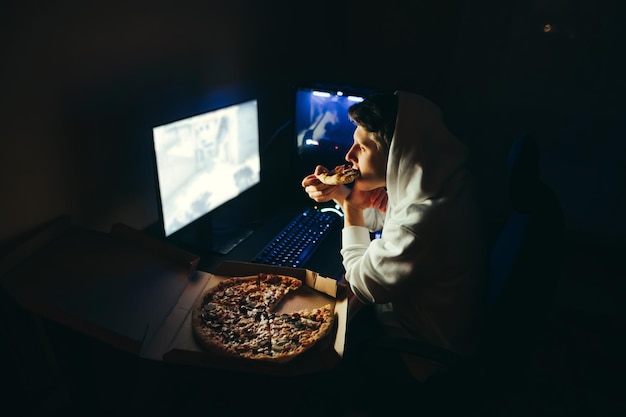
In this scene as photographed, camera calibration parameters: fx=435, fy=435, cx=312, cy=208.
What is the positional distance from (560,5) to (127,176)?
8.54ft

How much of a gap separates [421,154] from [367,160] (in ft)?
0.70

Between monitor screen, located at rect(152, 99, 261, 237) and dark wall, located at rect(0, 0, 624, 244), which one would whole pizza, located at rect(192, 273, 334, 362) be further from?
dark wall, located at rect(0, 0, 624, 244)

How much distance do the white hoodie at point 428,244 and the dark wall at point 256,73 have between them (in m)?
0.72

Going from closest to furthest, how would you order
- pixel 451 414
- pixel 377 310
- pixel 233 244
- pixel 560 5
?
pixel 451 414, pixel 377 310, pixel 233 244, pixel 560 5

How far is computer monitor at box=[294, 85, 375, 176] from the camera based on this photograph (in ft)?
5.74

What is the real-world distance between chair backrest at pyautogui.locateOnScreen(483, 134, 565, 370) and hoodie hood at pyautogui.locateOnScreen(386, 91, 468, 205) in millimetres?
164

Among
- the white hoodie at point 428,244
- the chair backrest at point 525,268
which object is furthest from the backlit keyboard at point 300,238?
the chair backrest at point 525,268

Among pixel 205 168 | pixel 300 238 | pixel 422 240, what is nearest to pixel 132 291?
pixel 205 168

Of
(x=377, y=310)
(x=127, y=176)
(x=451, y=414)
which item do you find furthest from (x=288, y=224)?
(x=451, y=414)

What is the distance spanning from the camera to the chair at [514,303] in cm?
104

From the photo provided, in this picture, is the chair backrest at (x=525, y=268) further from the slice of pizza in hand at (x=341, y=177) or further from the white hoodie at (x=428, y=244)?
the slice of pizza in hand at (x=341, y=177)

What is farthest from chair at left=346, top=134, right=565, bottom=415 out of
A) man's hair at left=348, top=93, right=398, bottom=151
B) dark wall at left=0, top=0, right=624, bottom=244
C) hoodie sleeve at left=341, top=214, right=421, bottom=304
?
dark wall at left=0, top=0, right=624, bottom=244

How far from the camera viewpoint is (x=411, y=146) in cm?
119

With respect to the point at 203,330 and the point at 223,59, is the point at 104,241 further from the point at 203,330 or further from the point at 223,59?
the point at 223,59
